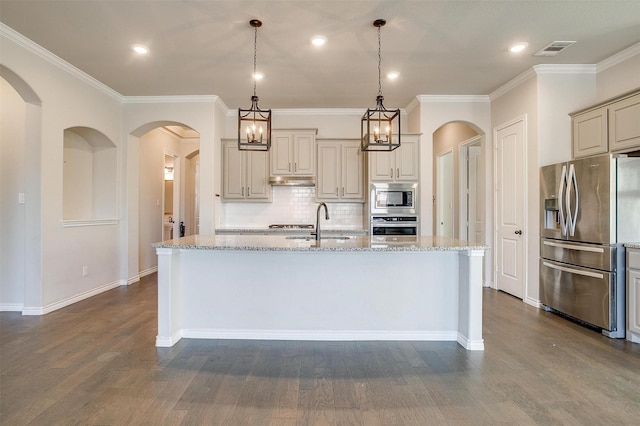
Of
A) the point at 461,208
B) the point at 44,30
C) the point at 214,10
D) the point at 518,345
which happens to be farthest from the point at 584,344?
the point at 44,30

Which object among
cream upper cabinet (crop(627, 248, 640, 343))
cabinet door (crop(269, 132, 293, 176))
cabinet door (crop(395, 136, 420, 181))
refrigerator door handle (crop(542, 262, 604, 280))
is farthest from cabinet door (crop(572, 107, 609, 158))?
cabinet door (crop(269, 132, 293, 176))

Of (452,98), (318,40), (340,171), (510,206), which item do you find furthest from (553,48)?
(340,171)

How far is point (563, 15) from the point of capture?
9.88 feet

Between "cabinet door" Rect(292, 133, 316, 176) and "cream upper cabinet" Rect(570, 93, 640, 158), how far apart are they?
3365mm

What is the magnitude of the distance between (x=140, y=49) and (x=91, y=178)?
2.44m

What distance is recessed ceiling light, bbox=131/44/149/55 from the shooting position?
359 centimetres

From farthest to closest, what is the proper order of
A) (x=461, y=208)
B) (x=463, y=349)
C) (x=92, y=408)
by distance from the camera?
(x=461, y=208) < (x=463, y=349) < (x=92, y=408)

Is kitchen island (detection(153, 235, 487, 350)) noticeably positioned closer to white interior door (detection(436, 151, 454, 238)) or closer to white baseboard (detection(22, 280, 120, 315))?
white baseboard (detection(22, 280, 120, 315))

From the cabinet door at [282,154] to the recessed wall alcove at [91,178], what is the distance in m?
2.34

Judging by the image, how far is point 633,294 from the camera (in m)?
3.04

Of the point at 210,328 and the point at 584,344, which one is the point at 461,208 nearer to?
the point at 584,344

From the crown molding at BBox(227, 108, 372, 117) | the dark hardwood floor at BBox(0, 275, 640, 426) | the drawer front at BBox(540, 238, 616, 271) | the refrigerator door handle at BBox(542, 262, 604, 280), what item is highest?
the crown molding at BBox(227, 108, 372, 117)

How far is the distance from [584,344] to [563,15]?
9.40 feet

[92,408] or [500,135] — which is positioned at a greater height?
[500,135]
